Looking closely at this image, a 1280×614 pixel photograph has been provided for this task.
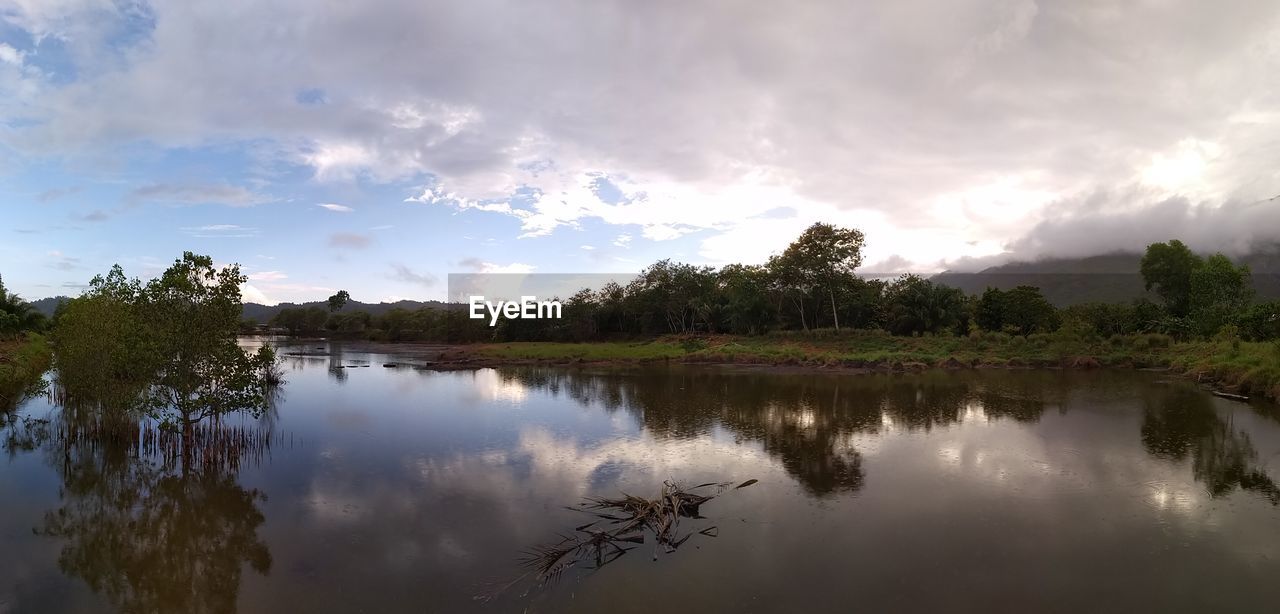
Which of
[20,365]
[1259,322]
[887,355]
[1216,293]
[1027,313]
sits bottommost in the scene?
[887,355]

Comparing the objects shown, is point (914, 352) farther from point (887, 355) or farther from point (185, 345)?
point (185, 345)

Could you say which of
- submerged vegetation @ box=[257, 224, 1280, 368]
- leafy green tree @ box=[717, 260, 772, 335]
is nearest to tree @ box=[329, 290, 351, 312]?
submerged vegetation @ box=[257, 224, 1280, 368]

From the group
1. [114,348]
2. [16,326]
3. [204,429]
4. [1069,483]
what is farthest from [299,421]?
[16,326]

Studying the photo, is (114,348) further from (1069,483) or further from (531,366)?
(531,366)

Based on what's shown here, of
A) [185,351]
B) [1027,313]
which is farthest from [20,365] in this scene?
[1027,313]

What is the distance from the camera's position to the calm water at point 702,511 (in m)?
8.30

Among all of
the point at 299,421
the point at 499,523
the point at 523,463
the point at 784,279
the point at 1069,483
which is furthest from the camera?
the point at 784,279

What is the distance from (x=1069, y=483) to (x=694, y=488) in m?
8.49

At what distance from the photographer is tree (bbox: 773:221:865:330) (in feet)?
181

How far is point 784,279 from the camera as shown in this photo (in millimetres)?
59594

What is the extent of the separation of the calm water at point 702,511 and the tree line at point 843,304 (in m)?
33.3

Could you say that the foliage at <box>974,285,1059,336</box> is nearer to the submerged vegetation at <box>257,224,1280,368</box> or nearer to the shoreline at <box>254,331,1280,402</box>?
the submerged vegetation at <box>257,224,1280,368</box>

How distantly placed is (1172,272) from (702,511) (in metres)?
66.8

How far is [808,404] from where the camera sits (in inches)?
977
